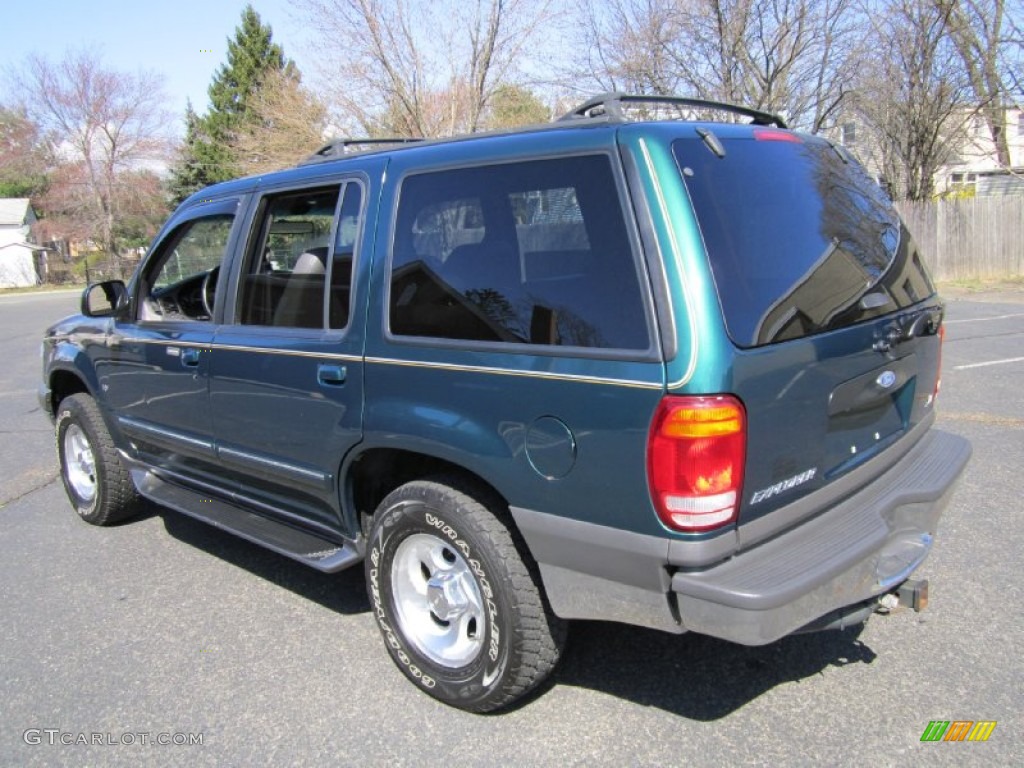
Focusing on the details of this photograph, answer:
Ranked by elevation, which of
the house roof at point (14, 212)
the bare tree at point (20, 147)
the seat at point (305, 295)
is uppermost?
the bare tree at point (20, 147)

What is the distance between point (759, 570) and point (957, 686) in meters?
1.14

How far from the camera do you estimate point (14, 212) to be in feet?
171

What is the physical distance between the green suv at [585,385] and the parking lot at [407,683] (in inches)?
10.6

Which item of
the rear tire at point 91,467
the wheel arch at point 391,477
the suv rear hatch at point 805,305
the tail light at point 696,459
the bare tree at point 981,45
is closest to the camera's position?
the tail light at point 696,459

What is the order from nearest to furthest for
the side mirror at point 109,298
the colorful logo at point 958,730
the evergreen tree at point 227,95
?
the colorful logo at point 958,730, the side mirror at point 109,298, the evergreen tree at point 227,95

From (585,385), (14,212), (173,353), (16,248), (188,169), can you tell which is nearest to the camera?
(585,385)

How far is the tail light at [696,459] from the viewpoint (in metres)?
2.23

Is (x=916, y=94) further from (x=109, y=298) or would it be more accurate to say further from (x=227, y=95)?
(x=227, y=95)

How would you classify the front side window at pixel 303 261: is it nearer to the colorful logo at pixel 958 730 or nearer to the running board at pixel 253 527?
the running board at pixel 253 527

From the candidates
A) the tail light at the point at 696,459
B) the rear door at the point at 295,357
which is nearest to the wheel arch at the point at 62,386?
the rear door at the point at 295,357

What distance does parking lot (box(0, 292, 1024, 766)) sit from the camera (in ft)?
8.80

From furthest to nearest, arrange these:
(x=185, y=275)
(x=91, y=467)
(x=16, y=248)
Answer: (x=16, y=248), (x=91, y=467), (x=185, y=275)

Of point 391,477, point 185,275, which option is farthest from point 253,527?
point 185,275

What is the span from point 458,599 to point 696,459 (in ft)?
3.68
